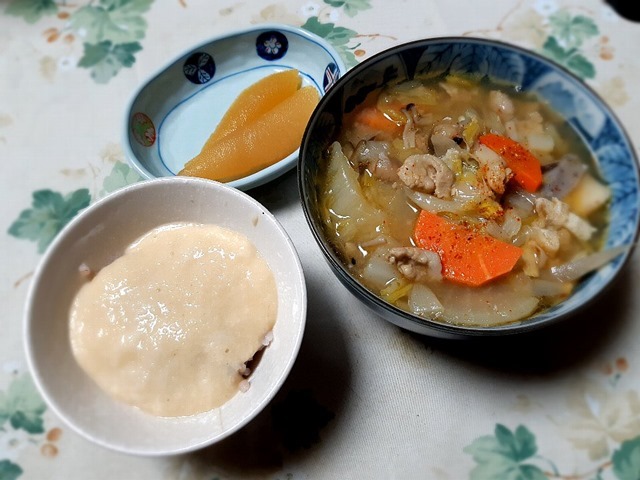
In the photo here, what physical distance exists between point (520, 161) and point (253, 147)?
672mm

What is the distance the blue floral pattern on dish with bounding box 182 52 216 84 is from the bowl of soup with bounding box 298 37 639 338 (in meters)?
0.56

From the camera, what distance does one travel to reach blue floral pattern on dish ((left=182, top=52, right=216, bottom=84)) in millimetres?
1624

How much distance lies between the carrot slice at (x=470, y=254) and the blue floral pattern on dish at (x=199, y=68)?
0.89 meters

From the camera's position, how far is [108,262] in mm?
1209

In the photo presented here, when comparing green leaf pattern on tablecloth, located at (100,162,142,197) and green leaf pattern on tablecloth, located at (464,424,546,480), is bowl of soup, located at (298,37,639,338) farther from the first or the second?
green leaf pattern on tablecloth, located at (100,162,142,197)

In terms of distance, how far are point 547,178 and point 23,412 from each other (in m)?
1.35

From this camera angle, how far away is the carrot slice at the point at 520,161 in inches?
50.1

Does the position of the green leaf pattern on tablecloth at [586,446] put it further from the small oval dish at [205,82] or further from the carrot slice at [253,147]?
the small oval dish at [205,82]

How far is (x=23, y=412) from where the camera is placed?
1257mm

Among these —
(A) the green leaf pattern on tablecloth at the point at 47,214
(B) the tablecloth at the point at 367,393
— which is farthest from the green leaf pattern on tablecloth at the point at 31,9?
(A) the green leaf pattern on tablecloth at the point at 47,214

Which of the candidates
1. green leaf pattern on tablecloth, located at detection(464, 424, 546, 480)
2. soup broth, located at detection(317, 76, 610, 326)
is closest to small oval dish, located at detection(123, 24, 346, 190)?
soup broth, located at detection(317, 76, 610, 326)

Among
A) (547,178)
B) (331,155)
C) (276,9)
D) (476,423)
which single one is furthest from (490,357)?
(276,9)

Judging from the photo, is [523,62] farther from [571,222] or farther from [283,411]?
[283,411]

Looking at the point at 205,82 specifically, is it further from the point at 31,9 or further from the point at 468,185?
the point at 468,185
